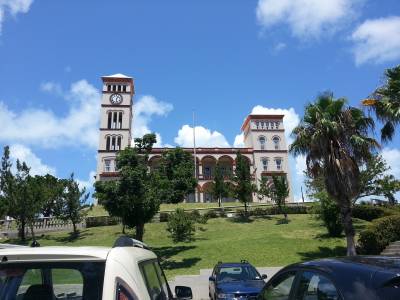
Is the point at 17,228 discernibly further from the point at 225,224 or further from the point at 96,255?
the point at 96,255

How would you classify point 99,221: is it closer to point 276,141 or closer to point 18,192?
point 18,192

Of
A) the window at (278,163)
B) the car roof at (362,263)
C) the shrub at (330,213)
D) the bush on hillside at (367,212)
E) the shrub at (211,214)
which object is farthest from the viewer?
the window at (278,163)

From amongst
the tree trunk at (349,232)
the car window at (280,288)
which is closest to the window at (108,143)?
the tree trunk at (349,232)

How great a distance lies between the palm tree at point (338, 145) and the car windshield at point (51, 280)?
69.4 ft

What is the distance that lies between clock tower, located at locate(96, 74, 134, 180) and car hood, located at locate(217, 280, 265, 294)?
64.9 m

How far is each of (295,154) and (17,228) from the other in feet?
104

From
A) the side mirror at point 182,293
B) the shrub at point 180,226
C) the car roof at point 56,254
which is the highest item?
the shrub at point 180,226

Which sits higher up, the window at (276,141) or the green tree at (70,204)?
the window at (276,141)

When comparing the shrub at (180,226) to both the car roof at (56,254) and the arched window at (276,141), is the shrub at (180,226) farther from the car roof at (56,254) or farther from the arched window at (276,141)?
the arched window at (276,141)

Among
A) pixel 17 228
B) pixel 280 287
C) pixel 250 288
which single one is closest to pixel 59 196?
pixel 17 228

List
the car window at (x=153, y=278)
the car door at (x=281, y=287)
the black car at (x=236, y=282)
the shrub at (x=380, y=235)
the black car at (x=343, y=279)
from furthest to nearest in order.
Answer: the shrub at (x=380, y=235)
the black car at (x=236, y=282)
the car door at (x=281, y=287)
the car window at (x=153, y=278)
the black car at (x=343, y=279)

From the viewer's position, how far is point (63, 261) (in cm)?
304

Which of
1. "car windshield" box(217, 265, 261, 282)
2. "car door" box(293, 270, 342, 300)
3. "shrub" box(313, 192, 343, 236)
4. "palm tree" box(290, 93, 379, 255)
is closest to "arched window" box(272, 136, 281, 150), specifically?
"shrub" box(313, 192, 343, 236)

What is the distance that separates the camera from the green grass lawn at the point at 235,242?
1009 inches
